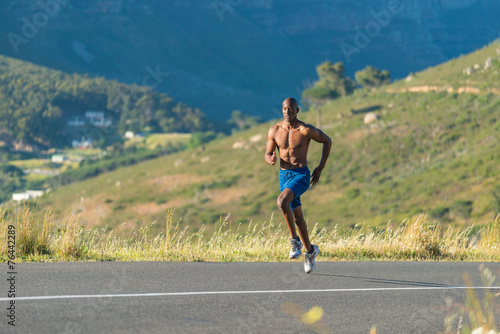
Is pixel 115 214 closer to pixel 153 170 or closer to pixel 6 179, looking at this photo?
pixel 153 170

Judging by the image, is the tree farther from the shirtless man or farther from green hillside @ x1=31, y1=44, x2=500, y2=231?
the shirtless man

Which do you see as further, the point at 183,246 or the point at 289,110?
the point at 183,246

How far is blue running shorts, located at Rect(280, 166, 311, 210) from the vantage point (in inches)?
296

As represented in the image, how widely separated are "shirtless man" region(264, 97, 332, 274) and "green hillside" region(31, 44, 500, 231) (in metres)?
42.6

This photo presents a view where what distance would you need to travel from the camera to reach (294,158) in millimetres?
7609

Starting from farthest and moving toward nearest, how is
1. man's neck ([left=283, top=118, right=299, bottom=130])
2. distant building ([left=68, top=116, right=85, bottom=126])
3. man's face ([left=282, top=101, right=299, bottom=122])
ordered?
distant building ([left=68, top=116, right=85, bottom=126]), man's neck ([left=283, top=118, right=299, bottom=130]), man's face ([left=282, top=101, right=299, bottom=122])

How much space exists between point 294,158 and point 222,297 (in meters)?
2.25

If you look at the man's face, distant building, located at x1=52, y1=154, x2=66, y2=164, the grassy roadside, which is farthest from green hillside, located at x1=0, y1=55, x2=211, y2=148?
the man's face

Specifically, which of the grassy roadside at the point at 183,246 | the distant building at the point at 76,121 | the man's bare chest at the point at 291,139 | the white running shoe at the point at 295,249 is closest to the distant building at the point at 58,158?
the distant building at the point at 76,121

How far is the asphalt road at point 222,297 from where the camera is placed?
4.98 metres

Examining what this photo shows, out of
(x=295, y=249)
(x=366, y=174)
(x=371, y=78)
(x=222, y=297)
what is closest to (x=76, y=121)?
(x=371, y=78)

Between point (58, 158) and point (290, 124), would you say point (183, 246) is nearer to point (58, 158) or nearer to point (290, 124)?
point (290, 124)

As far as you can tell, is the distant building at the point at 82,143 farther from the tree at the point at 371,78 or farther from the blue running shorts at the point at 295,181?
the blue running shorts at the point at 295,181

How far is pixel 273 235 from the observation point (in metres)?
10.7
